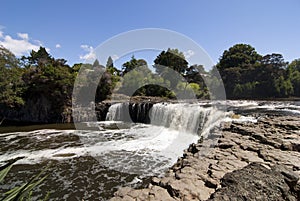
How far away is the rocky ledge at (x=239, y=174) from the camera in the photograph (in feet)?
5.83

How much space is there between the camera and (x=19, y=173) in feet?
13.6

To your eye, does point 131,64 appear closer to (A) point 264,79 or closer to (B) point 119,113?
(B) point 119,113

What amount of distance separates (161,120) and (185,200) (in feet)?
25.7

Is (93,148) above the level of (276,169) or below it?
below

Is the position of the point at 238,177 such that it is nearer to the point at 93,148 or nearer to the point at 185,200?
the point at 185,200

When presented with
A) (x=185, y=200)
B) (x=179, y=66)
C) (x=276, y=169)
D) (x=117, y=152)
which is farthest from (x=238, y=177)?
(x=179, y=66)

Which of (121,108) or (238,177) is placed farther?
(121,108)

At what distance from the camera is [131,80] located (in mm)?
17844

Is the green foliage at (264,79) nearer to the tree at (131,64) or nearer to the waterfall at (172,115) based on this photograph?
the tree at (131,64)

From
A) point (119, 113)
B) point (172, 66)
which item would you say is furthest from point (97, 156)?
point (172, 66)

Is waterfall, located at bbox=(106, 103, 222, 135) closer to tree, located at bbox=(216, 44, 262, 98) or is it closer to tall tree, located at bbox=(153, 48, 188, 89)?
tall tree, located at bbox=(153, 48, 188, 89)

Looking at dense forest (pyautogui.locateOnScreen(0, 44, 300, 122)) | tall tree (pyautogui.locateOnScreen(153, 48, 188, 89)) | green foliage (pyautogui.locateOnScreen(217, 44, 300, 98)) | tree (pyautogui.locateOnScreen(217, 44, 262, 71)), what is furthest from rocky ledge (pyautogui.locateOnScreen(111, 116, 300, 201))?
tree (pyautogui.locateOnScreen(217, 44, 262, 71))

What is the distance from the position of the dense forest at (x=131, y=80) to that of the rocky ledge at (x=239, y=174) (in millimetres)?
7302

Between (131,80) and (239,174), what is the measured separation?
1627 centimetres
